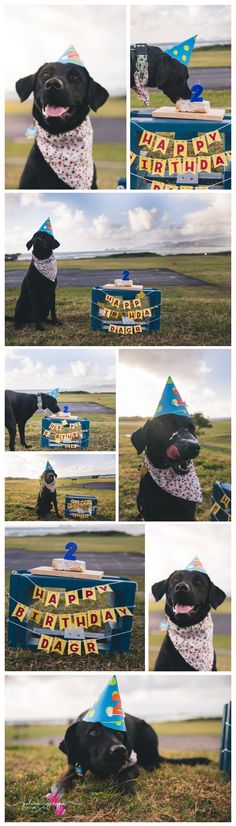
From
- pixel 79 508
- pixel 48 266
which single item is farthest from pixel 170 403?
pixel 48 266

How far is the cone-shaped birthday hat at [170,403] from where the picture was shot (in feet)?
17.7

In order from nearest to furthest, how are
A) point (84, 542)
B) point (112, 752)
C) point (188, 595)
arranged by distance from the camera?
point (112, 752), point (188, 595), point (84, 542)

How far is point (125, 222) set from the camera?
550 centimetres

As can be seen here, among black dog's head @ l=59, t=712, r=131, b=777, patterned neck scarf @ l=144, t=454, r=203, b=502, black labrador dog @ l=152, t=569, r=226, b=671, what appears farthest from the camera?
patterned neck scarf @ l=144, t=454, r=203, b=502

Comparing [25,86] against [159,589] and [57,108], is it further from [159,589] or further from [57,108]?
[159,589]

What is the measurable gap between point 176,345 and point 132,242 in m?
0.50

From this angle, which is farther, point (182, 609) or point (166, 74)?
point (166, 74)

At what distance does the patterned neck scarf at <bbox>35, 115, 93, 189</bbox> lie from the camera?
5.42 meters

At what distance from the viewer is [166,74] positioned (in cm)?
548

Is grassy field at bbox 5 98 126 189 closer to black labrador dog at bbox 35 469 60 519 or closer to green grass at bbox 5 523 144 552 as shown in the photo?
black labrador dog at bbox 35 469 60 519

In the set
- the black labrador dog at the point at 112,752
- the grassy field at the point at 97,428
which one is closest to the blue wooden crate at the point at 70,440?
the grassy field at the point at 97,428

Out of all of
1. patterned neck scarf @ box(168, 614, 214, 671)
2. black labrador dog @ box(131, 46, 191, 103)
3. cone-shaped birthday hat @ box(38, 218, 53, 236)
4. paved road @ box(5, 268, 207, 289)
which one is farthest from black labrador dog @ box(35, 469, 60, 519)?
black labrador dog @ box(131, 46, 191, 103)

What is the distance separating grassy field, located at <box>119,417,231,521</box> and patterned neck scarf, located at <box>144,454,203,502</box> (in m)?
0.03

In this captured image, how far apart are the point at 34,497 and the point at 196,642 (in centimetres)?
96
